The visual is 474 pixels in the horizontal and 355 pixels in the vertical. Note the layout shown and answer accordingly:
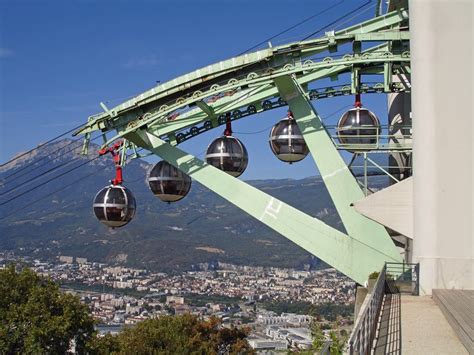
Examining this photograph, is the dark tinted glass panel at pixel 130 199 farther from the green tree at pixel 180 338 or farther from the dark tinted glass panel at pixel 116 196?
the green tree at pixel 180 338

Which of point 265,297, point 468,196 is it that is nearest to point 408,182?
point 468,196

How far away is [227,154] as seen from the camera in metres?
18.1

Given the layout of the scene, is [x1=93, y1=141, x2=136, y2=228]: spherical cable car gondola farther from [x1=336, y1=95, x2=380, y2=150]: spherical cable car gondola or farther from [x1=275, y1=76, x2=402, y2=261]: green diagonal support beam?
[x1=336, y1=95, x2=380, y2=150]: spherical cable car gondola

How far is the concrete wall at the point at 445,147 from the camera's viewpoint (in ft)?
50.0

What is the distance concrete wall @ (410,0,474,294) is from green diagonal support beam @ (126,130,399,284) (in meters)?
1.39

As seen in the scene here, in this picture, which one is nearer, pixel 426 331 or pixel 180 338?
pixel 426 331

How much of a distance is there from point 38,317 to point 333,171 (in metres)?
13.8

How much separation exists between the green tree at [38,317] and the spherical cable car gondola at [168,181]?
9.91m

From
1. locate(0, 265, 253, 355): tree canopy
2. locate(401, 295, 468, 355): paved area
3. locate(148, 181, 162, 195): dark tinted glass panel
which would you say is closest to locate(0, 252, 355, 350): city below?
locate(0, 265, 253, 355): tree canopy

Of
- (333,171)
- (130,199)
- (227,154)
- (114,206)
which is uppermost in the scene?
(227,154)

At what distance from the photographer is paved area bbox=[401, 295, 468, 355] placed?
9.83 m

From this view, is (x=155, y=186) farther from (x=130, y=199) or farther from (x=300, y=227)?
(x=300, y=227)

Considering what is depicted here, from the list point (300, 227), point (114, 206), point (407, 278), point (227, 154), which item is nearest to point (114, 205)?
point (114, 206)

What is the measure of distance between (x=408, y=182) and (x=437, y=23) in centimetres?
322
